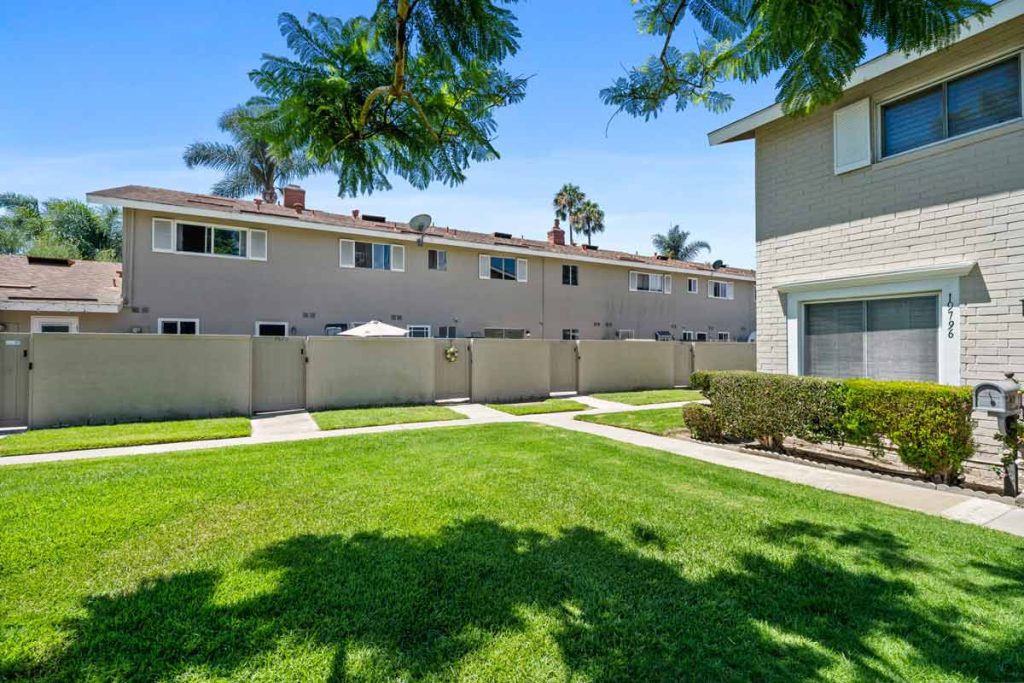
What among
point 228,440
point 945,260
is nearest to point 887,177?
point 945,260

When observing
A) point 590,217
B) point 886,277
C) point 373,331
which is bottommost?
point 373,331

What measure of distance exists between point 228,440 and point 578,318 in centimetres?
1656

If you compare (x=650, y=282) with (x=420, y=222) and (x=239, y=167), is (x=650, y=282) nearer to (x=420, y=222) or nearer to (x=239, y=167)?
(x=420, y=222)

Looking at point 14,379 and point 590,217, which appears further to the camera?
point 590,217

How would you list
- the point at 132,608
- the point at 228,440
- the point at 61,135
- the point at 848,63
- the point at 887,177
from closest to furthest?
1. the point at 848,63
2. the point at 132,608
3. the point at 887,177
4. the point at 228,440
5. the point at 61,135

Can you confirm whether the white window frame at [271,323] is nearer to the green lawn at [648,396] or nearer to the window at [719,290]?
the green lawn at [648,396]

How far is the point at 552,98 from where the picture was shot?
17.4 feet

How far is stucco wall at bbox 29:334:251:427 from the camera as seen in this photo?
10047 millimetres

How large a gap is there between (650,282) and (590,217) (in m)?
17.7

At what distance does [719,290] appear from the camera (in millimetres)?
27484

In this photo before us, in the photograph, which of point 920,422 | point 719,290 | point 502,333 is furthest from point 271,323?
point 719,290

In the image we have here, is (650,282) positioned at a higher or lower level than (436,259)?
lower

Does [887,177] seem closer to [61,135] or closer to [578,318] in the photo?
[578,318]

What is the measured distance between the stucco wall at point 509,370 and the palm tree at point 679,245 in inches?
1175
